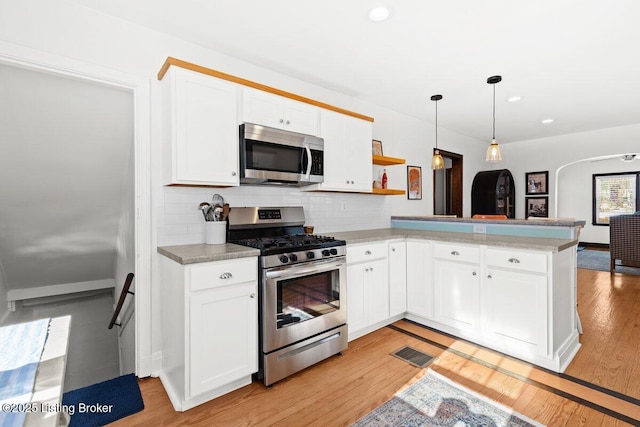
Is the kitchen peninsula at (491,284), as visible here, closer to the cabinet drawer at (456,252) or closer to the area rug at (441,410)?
the cabinet drawer at (456,252)

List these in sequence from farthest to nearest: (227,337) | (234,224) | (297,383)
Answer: (234,224), (297,383), (227,337)

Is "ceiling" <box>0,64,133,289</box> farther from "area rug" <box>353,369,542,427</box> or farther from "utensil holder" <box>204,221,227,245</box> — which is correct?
"area rug" <box>353,369,542,427</box>

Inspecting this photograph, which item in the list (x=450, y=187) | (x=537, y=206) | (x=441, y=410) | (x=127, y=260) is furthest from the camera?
(x=537, y=206)

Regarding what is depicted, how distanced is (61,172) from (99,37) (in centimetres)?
154

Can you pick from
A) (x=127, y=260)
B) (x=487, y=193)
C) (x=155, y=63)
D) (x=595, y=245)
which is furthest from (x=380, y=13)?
(x=595, y=245)

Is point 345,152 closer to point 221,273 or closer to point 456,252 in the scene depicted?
point 456,252

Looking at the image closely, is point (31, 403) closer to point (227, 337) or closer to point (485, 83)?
point (227, 337)

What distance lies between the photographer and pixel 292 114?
280 centimetres

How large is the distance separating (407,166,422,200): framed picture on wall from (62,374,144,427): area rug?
3.90 metres

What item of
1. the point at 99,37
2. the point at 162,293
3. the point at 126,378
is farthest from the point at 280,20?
the point at 126,378

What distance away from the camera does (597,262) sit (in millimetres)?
5902

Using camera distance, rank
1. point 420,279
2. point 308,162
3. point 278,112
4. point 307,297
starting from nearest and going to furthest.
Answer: point 307,297 < point 278,112 < point 308,162 < point 420,279

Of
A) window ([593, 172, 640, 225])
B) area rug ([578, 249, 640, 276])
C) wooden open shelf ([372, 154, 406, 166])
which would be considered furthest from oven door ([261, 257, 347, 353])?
window ([593, 172, 640, 225])

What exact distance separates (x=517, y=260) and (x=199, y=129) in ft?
8.66
